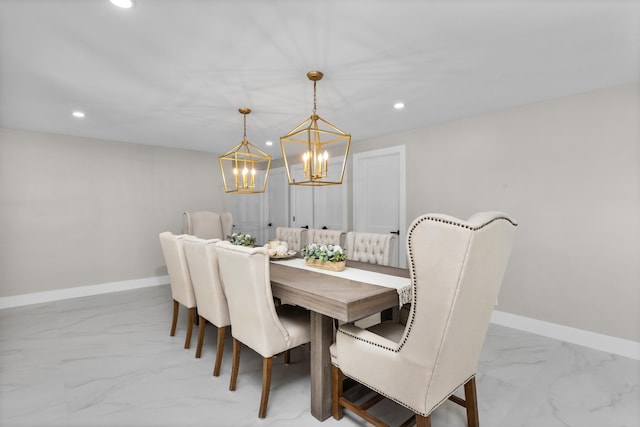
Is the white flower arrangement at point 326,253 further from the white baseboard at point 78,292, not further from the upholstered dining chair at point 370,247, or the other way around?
the white baseboard at point 78,292

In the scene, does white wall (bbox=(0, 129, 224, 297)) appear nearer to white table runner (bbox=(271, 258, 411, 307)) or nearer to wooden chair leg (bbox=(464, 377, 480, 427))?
white table runner (bbox=(271, 258, 411, 307))

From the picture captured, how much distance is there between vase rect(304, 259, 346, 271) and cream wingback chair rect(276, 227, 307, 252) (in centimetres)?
123

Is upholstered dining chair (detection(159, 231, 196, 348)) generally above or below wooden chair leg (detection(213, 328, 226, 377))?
above

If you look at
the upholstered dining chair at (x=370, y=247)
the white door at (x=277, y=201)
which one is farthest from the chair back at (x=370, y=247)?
the white door at (x=277, y=201)

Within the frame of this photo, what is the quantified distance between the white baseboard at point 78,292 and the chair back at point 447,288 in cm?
480

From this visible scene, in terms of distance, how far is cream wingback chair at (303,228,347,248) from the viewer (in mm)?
3334

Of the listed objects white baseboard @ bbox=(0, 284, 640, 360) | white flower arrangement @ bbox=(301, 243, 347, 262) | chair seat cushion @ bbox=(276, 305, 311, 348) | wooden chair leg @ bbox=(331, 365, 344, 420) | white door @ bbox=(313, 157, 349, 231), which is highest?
white door @ bbox=(313, 157, 349, 231)

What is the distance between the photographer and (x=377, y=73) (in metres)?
2.39

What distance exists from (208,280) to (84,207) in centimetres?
349

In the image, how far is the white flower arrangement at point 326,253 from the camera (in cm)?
241

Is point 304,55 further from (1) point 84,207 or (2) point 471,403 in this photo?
(1) point 84,207

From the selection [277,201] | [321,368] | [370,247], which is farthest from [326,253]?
[277,201]

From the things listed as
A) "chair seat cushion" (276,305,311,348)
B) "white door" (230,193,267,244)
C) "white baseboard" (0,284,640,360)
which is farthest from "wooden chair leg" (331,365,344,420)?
"white door" (230,193,267,244)

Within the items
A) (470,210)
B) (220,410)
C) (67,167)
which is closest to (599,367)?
(470,210)
